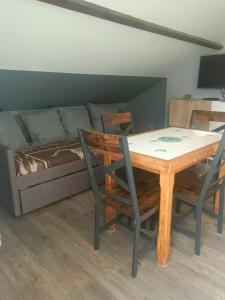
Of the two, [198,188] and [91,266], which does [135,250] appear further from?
[198,188]

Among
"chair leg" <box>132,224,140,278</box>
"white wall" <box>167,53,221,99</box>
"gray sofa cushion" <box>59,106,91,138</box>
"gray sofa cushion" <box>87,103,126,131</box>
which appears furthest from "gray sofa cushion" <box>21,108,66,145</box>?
"white wall" <box>167,53,221,99</box>

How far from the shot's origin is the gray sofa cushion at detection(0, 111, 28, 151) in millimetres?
2521

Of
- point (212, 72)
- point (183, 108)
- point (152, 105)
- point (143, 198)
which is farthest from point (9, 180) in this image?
point (212, 72)

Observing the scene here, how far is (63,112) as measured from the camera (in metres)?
3.24

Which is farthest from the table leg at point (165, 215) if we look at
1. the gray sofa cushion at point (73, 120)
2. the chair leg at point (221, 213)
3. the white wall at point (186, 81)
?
the white wall at point (186, 81)

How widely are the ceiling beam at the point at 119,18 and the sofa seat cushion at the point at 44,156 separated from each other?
1.32 m

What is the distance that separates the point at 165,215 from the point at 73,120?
6.88 feet

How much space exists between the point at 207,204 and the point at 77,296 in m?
1.58

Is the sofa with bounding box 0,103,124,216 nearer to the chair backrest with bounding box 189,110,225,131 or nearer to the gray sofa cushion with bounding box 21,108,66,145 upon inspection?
the gray sofa cushion with bounding box 21,108,66,145

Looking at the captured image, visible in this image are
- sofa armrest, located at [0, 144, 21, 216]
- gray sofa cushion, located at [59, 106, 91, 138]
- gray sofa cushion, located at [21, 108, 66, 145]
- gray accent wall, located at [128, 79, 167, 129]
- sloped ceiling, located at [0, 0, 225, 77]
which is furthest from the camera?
gray accent wall, located at [128, 79, 167, 129]

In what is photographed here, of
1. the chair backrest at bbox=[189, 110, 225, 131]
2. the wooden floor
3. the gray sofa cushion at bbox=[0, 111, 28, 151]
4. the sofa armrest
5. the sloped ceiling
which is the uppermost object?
the sloped ceiling

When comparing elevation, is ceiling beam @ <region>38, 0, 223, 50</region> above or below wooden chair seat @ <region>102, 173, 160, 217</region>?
above

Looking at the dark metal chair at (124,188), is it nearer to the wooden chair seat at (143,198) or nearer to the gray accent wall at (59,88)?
the wooden chair seat at (143,198)

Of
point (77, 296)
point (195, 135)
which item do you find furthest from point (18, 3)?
point (77, 296)
